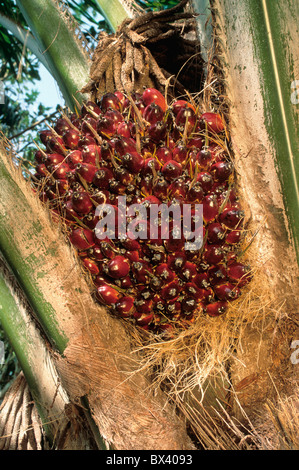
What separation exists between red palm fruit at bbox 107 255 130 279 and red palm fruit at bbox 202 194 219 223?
0.23 m

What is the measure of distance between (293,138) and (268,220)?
218mm

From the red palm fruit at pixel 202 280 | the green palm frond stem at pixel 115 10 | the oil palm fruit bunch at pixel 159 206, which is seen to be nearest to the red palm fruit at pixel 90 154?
the oil palm fruit bunch at pixel 159 206

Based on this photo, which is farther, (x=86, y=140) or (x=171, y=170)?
(x=86, y=140)

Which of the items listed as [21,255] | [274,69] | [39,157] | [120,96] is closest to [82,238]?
[21,255]

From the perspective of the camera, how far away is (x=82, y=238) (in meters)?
1.08

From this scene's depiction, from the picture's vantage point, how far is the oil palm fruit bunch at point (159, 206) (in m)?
1.02

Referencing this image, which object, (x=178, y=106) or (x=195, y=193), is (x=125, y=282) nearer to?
(x=195, y=193)

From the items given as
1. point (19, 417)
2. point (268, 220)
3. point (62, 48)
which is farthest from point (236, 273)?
point (62, 48)

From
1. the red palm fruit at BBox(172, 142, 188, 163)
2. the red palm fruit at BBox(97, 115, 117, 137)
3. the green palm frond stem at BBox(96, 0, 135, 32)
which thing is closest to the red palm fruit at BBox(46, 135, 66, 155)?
the red palm fruit at BBox(97, 115, 117, 137)

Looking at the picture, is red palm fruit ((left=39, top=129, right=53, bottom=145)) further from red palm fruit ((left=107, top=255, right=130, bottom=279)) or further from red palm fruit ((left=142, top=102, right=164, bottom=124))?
red palm fruit ((left=107, top=255, right=130, bottom=279))

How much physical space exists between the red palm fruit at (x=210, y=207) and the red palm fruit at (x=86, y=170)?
31 cm

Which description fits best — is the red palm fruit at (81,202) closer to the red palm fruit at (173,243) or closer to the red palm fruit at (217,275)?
the red palm fruit at (173,243)

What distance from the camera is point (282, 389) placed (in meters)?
1.07

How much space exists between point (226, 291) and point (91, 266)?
1.20 ft
